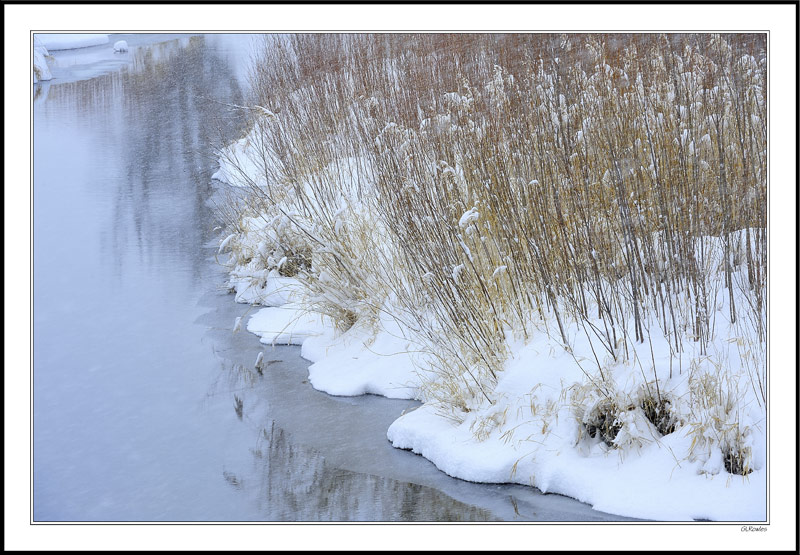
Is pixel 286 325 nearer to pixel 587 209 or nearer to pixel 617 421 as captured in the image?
pixel 587 209

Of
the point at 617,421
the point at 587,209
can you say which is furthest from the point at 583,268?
the point at 617,421

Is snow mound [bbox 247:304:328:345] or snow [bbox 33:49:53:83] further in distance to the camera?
snow mound [bbox 247:304:328:345]

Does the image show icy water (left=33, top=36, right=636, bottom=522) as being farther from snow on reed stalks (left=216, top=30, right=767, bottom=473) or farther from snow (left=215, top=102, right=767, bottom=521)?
snow on reed stalks (left=216, top=30, right=767, bottom=473)

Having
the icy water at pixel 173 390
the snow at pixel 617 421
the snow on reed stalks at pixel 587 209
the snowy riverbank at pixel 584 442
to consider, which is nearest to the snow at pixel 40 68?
the icy water at pixel 173 390

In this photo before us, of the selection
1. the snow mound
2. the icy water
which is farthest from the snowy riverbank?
the snow mound

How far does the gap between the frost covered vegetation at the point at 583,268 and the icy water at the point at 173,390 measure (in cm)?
29

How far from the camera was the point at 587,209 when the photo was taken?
4.03 meters

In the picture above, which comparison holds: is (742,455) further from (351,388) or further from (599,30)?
(351,388)

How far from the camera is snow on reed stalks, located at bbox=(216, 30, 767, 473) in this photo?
3.84 meters

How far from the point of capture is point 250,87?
8.65 metres

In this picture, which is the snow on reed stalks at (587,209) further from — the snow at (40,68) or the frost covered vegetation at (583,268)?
the snow at (40,68)

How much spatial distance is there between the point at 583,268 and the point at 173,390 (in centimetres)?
298

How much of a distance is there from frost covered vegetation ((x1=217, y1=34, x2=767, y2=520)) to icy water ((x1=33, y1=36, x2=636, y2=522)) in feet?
0.94
